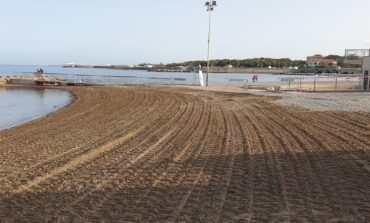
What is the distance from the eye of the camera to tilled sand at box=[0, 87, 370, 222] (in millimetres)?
6293

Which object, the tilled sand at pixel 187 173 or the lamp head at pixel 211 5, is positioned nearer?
the tilled sand at pixel 187 173

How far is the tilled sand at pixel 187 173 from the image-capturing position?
20.6ft

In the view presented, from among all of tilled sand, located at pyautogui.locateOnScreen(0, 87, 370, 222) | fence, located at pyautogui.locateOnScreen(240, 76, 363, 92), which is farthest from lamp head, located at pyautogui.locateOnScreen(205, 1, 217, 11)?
tilled sand, located at pyautogui.locateOnScreen(0, 87, 370, 222)

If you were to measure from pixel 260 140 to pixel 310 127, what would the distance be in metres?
3.36

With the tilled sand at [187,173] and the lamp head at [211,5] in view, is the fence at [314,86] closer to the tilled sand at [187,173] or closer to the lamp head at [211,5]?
the lamp head at [211,5]

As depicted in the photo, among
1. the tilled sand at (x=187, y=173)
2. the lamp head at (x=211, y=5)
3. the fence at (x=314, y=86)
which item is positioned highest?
the lamp head at (x=211, y=5)

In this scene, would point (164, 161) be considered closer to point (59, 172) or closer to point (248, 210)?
point (59, 172)

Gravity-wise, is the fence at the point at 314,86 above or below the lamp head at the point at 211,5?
below

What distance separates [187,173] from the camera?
861 cm

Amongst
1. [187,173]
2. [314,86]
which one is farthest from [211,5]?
→ [187,173]

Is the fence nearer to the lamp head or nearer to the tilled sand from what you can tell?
the lamp head

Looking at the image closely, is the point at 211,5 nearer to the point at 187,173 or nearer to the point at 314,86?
the point at 314,86

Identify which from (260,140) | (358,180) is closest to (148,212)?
(358,180)

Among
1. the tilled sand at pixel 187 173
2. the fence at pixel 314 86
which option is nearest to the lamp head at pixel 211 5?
the fence at pixel 314 86
